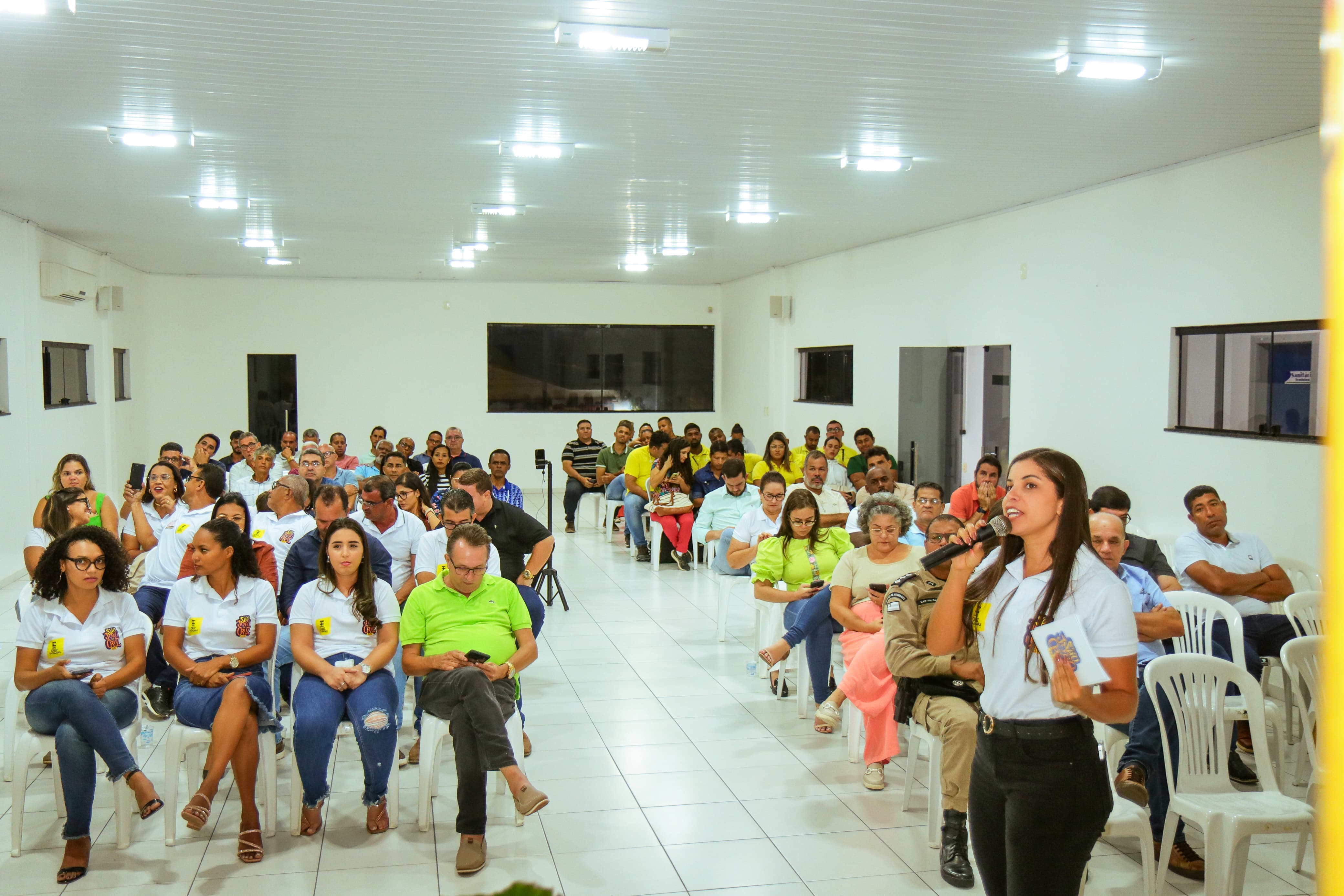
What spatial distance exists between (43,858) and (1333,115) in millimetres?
4526

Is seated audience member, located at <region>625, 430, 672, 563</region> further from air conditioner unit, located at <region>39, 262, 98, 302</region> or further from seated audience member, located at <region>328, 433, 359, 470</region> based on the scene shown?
air conditioner unit, located at <region>39, 262, 98, 302</region>

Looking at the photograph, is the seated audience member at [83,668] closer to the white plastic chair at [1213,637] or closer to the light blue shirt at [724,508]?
the white plastic chair at [1213,637]

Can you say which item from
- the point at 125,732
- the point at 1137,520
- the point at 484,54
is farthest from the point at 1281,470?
the point at 125,732

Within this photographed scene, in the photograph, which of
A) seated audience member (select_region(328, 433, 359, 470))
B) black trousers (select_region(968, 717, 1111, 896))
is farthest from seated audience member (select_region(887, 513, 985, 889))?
seated audience member (select_region(328, 433, 359, 470))

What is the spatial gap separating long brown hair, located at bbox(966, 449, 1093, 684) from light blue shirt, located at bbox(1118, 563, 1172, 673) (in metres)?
2.25

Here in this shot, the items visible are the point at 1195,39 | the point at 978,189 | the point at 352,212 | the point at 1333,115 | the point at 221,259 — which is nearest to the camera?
the point at 1333,115

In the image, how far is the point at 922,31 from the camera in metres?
4.35

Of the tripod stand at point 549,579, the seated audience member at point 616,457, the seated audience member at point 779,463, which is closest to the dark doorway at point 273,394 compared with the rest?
the seated audience member at point 616,457

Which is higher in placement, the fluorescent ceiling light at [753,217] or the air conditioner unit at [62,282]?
the fluorescent ceiling light at [753,217]

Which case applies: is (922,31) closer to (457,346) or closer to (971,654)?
(971,654)

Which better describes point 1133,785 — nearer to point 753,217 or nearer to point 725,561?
point 725,561

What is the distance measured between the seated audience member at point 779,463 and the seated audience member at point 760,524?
341cm

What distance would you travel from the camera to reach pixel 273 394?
52.4ft

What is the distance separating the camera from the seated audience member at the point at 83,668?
12.6 ft
